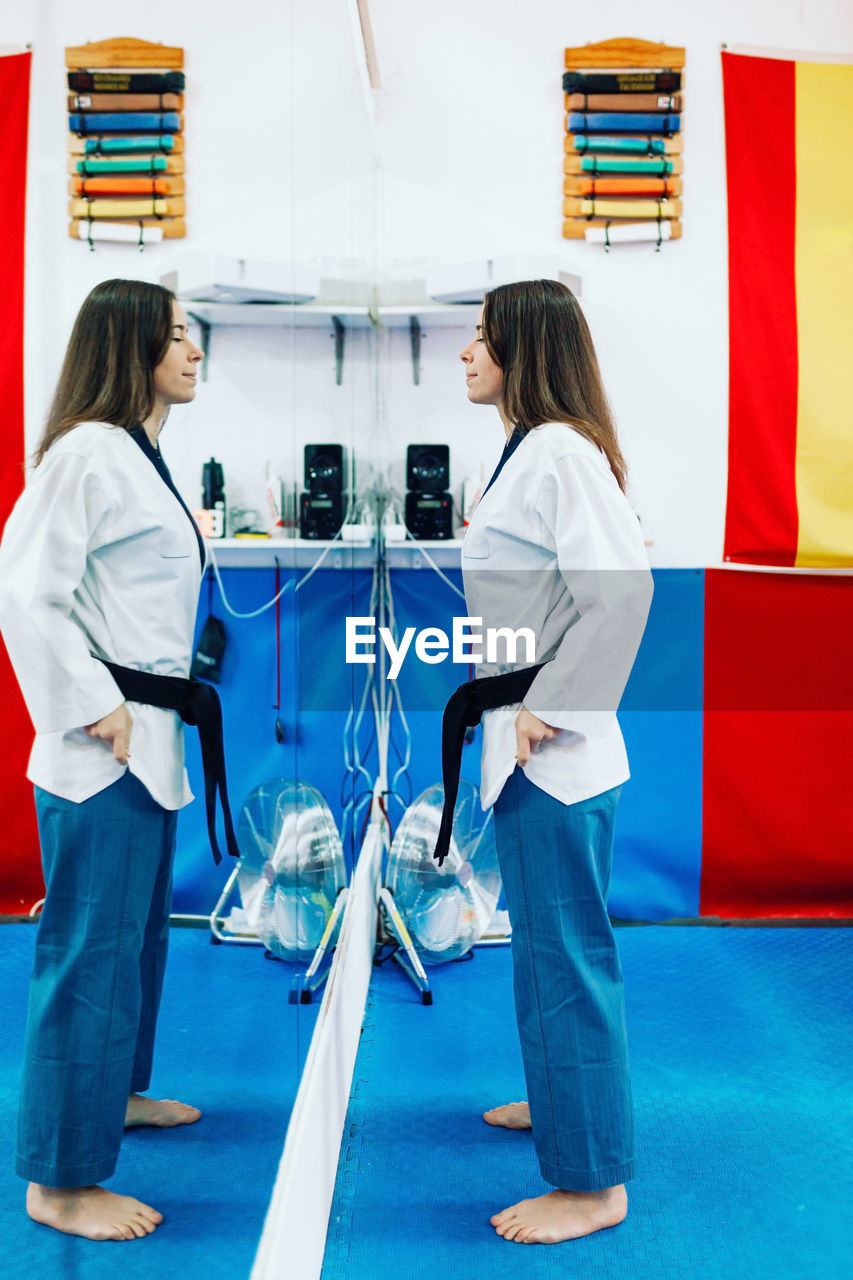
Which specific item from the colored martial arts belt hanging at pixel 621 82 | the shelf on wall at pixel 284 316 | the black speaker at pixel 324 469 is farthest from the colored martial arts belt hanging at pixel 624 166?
the black speaker at pixel 324 469

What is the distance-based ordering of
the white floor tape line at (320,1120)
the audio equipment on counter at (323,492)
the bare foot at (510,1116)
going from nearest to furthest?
the white floor tape line at (320,1120) < the bare foot at (510,1116) < the audio equipment on counter at (323,492)

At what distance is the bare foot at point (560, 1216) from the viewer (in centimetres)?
162

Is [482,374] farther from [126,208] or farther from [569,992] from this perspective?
[126,208]

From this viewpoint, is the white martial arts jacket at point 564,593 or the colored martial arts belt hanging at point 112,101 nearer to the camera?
the colored martial arts belt hanging at point 112,101

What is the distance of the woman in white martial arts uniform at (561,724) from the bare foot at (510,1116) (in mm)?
298

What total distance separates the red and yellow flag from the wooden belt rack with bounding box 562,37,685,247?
0.59 ft

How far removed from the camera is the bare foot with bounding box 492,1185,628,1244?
63.8 inches

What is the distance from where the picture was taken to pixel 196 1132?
73 cm

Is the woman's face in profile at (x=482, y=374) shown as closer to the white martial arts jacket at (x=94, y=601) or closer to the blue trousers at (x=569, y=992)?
the blue trousers at (x=569, y=992)

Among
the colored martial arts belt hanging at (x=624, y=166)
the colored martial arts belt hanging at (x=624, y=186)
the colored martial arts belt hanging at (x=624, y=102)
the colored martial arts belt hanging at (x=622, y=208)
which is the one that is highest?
the colored martial arts belt hanging at (x=624, y=102)

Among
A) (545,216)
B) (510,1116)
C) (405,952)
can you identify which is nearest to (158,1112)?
(510,1116)

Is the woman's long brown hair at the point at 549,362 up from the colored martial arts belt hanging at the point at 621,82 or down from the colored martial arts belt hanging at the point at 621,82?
down

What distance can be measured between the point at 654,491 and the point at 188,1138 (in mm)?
2765

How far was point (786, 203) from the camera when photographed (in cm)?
306
